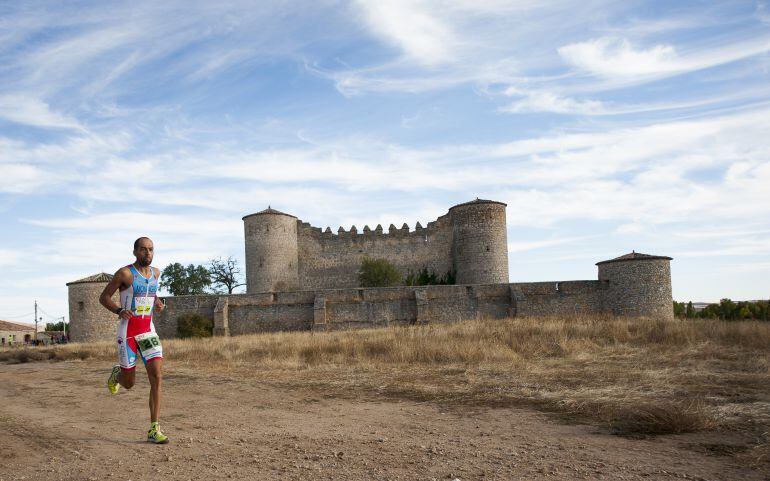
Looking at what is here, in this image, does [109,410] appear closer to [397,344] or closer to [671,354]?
[397,344]

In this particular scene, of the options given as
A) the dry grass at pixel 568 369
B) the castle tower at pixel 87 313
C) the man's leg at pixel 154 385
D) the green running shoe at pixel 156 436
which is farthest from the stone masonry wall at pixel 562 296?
the green running shoe at pixel 156 436

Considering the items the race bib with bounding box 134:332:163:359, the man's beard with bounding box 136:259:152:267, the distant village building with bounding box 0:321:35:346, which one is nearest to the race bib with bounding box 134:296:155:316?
the race bib with bounding box 134:332:163:359

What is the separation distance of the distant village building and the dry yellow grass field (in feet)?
125

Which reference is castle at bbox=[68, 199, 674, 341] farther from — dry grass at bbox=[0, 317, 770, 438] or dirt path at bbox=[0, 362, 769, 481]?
dirt path at bbox=[0, 362, 769, 481]

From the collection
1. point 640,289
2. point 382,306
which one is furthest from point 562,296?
point 382,306

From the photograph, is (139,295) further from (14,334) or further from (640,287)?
(14,334)

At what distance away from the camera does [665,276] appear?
94.4 feet

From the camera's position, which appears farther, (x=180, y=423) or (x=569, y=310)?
(x=569, y=310)

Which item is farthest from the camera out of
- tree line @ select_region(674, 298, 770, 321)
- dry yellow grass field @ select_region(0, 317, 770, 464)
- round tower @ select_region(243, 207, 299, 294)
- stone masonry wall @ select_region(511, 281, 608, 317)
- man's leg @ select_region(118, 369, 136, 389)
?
round tower @ select_region(243, 207, 299, 294)

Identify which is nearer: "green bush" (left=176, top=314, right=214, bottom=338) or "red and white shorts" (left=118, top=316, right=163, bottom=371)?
"red and white shorts" (left=118, top=316, right=163, bottom=371)

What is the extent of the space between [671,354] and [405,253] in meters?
28.7

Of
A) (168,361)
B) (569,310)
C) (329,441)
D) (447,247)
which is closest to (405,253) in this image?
(447,247)

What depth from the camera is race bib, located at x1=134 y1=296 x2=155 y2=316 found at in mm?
5500

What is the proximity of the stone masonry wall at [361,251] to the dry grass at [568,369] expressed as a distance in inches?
881
